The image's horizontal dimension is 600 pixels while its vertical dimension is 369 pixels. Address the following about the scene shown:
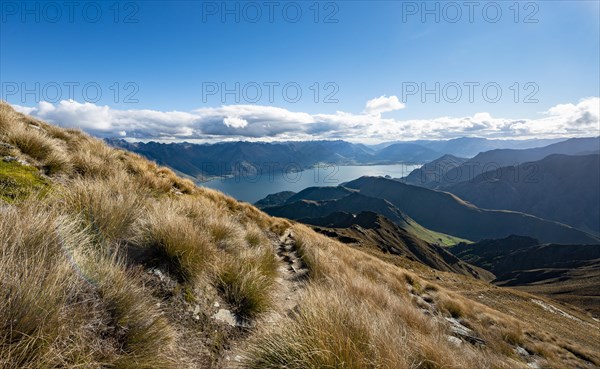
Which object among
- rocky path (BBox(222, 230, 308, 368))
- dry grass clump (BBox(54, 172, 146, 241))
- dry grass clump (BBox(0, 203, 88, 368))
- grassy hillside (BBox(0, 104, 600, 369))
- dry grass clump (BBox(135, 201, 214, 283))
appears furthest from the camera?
dry grass clump (BBox(54, 172, 146, 241))

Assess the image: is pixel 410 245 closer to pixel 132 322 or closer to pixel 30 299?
pixel 132 322

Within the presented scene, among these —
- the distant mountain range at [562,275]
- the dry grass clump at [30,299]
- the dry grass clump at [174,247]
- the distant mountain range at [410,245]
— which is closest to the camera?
the dry grass clump at [30,299]

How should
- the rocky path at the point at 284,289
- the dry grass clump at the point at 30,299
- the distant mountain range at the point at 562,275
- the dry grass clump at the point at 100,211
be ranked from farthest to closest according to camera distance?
the distant mountain range at the point at 562,275 → the dry grass clump at the point at 100,211 → the rocky path at the point at 284,289 → the dry grass clump at the point at 30,299

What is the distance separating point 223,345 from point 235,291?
1.07 m

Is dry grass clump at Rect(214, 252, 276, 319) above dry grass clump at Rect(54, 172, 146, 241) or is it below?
below

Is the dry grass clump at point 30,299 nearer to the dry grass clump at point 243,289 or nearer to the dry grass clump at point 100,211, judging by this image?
the dry grass clump at point 100,211

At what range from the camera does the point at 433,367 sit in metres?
3.86

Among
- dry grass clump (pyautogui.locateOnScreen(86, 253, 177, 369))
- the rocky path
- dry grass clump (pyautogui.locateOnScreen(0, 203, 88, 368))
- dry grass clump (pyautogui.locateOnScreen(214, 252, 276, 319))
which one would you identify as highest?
dry grass clump (pyautogui.locateOnScreen(0, 203, 88, 368))

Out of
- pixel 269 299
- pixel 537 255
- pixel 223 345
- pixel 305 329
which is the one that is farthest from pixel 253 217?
pixel 537 255

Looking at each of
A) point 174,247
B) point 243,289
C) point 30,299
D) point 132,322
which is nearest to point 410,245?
point 243,289

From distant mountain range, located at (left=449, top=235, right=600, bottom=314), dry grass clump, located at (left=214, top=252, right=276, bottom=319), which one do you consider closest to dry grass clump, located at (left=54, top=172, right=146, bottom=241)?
dry grass clump, located at (left=214, top=252, right=276, bottom=319)

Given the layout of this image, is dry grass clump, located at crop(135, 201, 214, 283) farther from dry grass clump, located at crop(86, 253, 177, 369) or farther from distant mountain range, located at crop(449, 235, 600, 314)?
distant mountain range, located at crop(449, 235, 600, 314)

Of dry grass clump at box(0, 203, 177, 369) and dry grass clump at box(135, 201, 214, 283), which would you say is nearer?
dry grass clump at box(0, 203, 177, 369)

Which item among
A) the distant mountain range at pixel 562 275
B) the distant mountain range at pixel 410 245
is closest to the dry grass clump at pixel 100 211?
the distant mountain range at pixel 562 275
